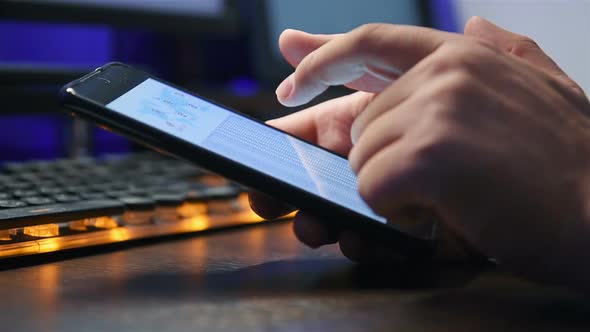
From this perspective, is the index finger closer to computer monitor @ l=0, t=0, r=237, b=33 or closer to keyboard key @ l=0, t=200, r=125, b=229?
keyboard key @ l=0, t=200, r=125, b=229

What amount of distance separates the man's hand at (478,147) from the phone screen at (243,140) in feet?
0.15

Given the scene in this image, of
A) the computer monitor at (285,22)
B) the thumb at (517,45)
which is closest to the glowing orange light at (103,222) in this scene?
the thumb at (517,45)

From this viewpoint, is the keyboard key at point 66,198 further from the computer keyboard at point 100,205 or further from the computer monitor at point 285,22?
the computer monitor at point 285,22

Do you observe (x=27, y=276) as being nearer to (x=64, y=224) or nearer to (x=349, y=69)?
(x=64, y=224)

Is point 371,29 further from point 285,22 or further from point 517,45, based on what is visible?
point 285,22

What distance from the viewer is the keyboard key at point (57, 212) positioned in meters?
0.37

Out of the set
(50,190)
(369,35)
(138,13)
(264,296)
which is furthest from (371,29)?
(138,13)

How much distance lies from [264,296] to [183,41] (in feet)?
2.61

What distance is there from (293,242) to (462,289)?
0.15 m

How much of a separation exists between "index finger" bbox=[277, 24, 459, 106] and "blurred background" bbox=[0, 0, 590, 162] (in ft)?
1.49

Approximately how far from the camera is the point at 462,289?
328mm

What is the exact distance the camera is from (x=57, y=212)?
0.39m

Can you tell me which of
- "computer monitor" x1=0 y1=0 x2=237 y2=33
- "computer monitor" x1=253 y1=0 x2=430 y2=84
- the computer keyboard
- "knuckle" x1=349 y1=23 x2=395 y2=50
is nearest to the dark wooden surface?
the computer keyboard

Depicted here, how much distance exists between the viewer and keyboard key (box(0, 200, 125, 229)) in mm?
371
